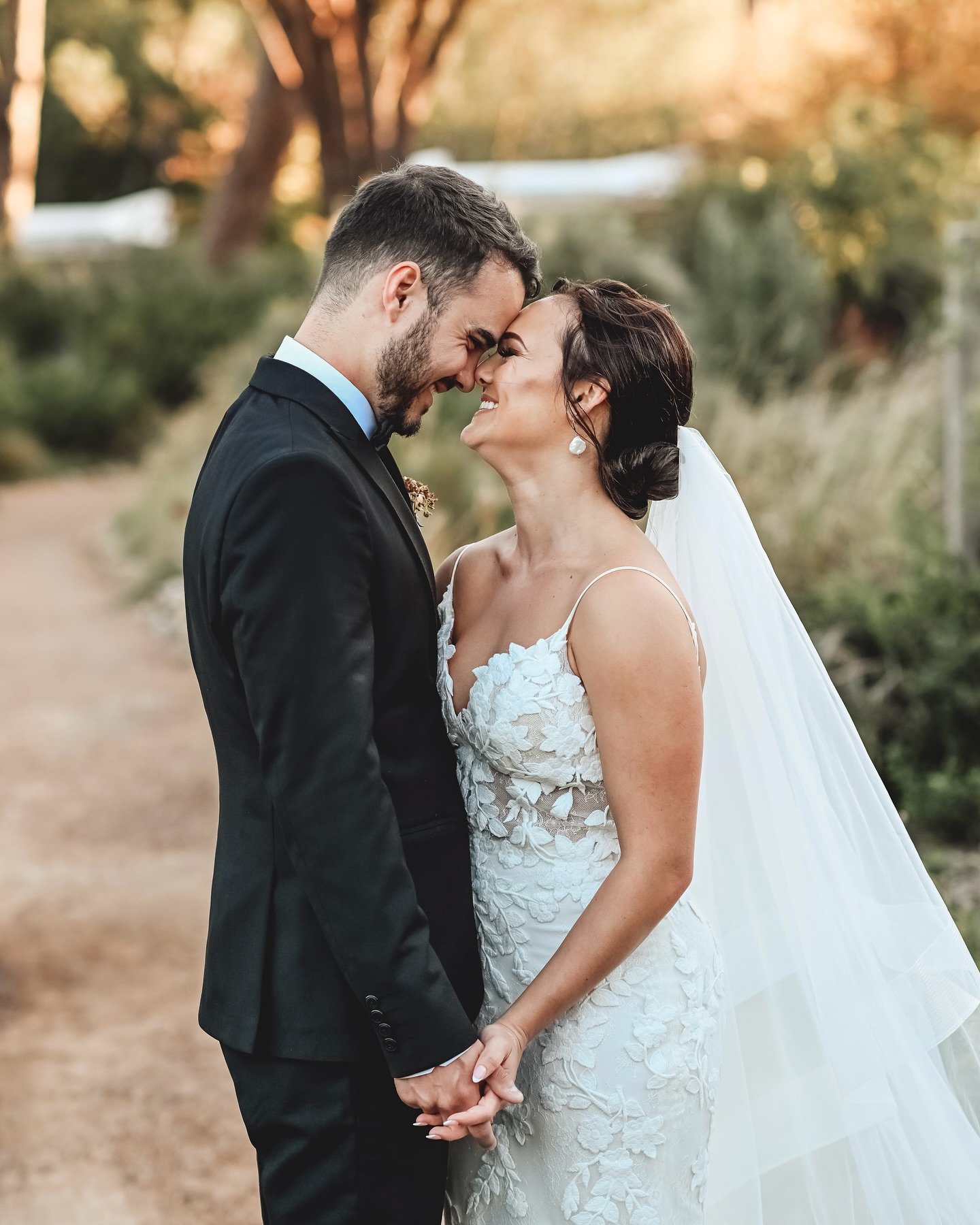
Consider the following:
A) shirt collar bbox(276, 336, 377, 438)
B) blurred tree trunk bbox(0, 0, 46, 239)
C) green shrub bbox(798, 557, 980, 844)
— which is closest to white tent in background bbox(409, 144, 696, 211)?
blurred tree trunk bbox(0, 0, 46, 239)

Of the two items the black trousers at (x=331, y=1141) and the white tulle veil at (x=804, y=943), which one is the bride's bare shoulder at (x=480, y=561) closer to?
the white tulle veil at (x=804, y=943)

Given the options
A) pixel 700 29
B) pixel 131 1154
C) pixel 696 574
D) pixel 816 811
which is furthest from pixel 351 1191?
pixel 700 29

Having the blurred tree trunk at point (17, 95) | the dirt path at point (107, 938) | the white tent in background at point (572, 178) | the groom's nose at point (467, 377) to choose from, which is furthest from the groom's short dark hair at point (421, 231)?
the blurred tree trunk at point (17, 95)

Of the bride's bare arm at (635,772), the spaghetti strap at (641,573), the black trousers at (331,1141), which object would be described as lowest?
the black trousers at (331,1141)

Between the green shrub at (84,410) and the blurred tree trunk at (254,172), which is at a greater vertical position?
the blurred tree trunk at (254,172)

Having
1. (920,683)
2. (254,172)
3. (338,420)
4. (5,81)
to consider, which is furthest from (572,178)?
(338,420)

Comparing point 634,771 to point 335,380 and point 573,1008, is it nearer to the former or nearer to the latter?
point 573,1008

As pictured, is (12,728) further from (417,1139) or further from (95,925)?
(417,1139)

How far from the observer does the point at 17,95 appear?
67.2ft

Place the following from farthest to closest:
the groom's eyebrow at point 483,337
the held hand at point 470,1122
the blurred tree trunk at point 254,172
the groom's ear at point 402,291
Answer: the blurred tree trunk at point 254,172
the groom's eyebrow at point 483,337
the groom's ear at point 402,291
the held hand at point 470,1122

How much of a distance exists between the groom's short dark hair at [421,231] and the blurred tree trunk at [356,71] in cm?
1114

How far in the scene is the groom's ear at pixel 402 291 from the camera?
82.4 inches

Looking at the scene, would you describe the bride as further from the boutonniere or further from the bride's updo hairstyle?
the boutonniere

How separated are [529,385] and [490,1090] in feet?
3.96
